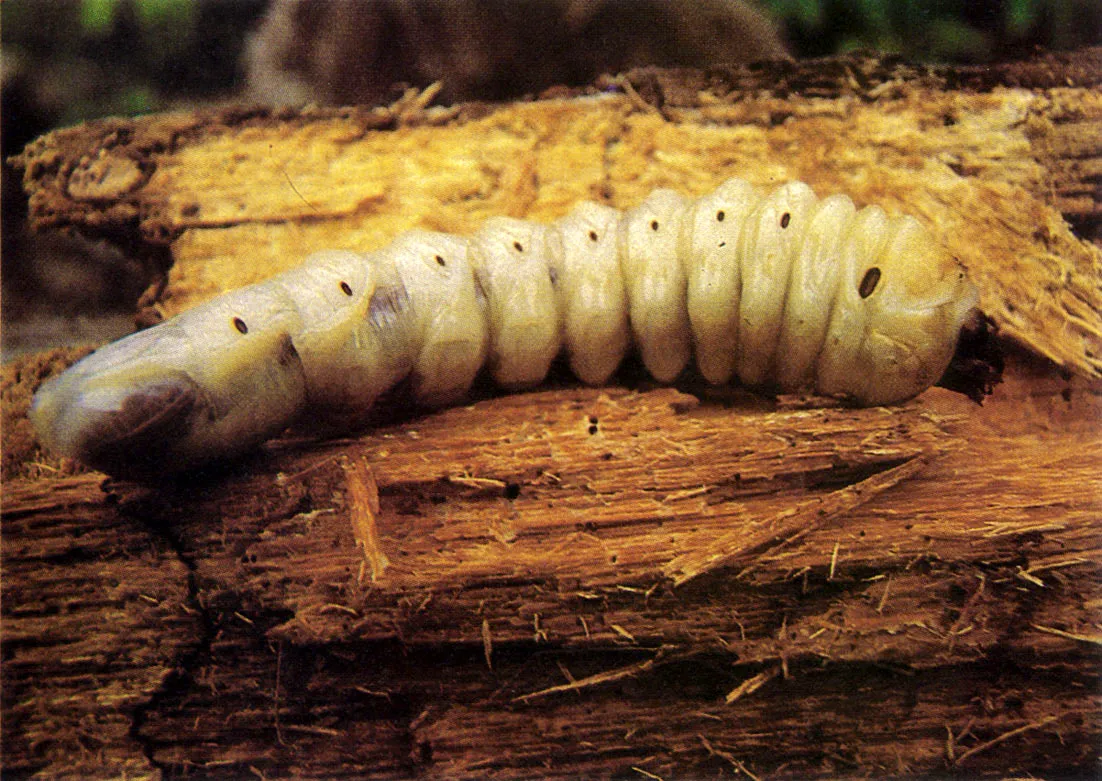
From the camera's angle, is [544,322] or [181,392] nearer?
[181,392]

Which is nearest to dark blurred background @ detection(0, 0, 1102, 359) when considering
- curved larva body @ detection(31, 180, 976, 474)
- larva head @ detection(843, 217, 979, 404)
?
curved larva body @ detection(31, 180, 976, 474)

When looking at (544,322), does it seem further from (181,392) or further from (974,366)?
(974,366)

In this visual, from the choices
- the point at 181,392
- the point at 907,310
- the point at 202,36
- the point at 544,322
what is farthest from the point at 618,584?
the point at 202,36

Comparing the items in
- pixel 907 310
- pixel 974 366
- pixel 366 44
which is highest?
pixel 366 44

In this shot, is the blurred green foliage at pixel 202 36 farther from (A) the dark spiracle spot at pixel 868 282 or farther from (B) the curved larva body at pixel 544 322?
(A) the dark spiracle spot at pixel 868 282

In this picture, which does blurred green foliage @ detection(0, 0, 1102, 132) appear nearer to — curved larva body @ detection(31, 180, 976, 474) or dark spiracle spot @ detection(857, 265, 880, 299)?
curved larva body @ detection(31, 180, 976, 474)

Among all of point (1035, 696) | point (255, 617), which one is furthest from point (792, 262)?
point (255, 617)

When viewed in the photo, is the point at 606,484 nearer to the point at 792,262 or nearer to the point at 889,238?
the point at 792,262

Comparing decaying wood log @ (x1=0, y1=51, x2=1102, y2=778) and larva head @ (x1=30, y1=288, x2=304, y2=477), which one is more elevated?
larva head @ (x1=30, y1=288, x2=304, y2=477)
